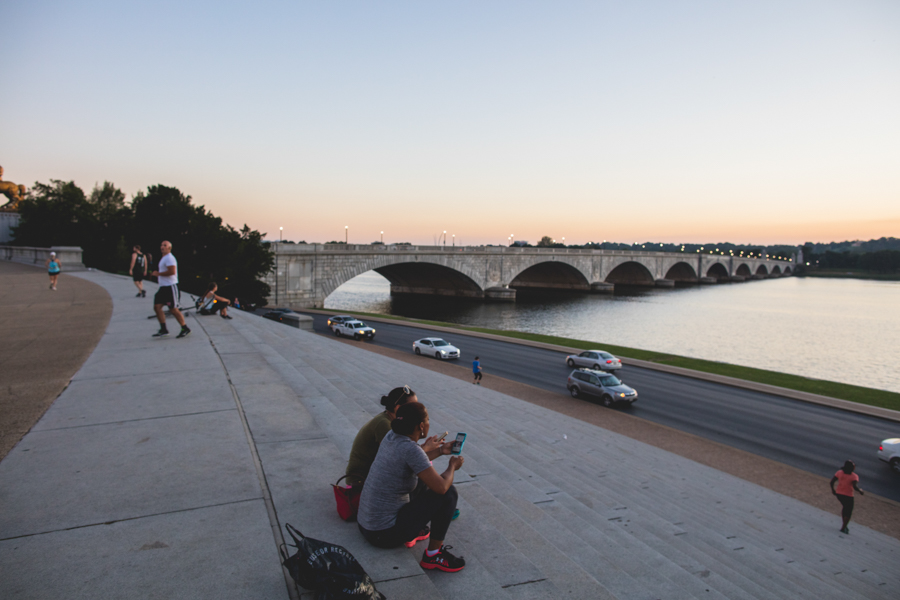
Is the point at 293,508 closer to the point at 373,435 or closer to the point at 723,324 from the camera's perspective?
the point at 373,435

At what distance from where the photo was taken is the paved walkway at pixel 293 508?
159 inches

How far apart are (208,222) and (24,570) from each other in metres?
43.8

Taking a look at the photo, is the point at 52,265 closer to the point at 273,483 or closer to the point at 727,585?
the point at 273,483

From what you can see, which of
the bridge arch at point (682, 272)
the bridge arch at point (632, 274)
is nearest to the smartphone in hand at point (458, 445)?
the bridge arch at point (632, 274)

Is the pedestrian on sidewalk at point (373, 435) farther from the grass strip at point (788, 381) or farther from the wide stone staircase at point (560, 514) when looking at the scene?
the grass strip at point (788, 381)

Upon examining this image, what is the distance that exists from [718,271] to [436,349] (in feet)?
573

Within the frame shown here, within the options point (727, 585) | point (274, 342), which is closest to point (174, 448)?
point (727, 585)

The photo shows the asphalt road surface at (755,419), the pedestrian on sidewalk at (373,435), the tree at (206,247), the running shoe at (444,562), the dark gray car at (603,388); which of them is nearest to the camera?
the running shoe at (444,562)

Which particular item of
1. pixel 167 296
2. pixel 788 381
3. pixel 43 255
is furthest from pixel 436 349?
pixel 43 255

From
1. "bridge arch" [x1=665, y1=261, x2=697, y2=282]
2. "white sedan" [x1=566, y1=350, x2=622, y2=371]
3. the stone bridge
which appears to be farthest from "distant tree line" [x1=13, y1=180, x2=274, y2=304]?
"bridge arch" [x1=665, y1=261, x2=697, y2=282]

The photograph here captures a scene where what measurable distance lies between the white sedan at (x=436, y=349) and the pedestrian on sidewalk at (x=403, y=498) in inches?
963

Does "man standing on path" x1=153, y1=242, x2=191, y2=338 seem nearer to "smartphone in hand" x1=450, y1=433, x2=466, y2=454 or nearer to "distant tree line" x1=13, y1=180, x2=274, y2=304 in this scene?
"smartphone in hand" x1=450, y1=433, x2=466, y2=454

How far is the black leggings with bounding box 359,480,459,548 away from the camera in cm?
450

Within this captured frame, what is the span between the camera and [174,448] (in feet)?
19.9
